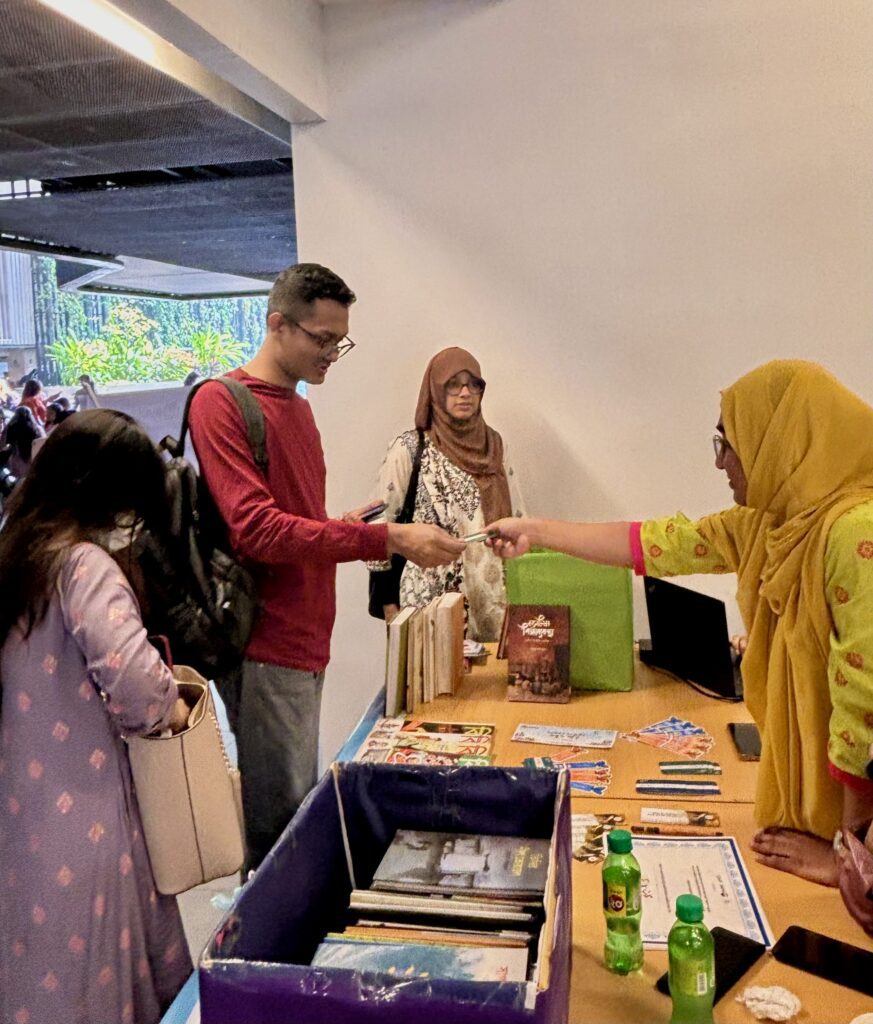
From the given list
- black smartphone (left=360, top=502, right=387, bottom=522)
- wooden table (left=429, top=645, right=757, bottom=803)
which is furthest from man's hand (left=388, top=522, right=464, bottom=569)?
wooden table (left=429, top=645, right=757, bottom=803)

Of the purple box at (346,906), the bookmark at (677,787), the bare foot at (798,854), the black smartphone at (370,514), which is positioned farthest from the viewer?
the black smartphone at (370,514)

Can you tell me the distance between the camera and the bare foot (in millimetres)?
1417

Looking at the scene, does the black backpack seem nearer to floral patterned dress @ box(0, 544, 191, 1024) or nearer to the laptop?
floral patterned dress @ box(0, 544, 191, 1024)

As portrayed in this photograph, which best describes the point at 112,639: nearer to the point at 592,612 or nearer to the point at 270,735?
the point at 270,735

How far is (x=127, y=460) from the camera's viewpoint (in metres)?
1.60

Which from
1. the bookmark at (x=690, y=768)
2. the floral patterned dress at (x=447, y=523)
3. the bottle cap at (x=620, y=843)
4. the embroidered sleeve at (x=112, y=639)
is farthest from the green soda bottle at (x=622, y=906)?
the floral patterned dress at (x=447, y=523)

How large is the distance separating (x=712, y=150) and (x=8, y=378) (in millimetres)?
3572

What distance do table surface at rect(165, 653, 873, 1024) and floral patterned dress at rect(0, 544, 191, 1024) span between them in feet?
1.34

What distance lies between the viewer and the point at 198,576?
2.08 metres

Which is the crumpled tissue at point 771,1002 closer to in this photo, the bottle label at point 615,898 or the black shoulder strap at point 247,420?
the bottle label at point 615,898

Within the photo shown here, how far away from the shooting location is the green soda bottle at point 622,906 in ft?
3.81

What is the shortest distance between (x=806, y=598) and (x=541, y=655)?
38.1 inches

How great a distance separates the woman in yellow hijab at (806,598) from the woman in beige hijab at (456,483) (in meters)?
1.46

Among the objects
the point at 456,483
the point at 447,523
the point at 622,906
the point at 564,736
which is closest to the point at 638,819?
the point at 564,736
